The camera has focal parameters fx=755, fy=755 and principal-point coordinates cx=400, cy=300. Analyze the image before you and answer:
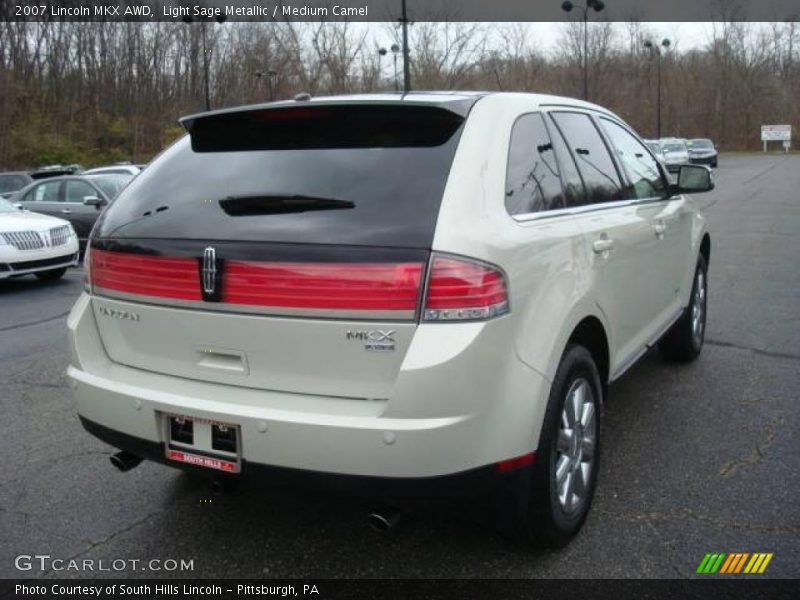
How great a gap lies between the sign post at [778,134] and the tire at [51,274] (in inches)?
2701

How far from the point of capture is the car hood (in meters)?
10.0

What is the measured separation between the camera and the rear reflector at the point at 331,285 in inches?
95.1

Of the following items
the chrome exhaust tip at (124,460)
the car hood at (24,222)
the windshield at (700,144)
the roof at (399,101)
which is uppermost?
the windshield at (700,144)

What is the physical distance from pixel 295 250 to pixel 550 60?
6808 cm

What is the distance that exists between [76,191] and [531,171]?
1287 cm

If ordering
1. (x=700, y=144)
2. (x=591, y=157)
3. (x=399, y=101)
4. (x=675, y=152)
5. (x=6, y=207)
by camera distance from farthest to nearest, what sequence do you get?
(x=700, y=144) < (x=675, y=152) < (x=6, y=207) < (x=591, y=157) < (x=399, y=101)

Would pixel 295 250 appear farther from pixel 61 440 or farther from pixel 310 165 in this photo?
pixel 61 440

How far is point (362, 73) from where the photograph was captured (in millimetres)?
48031

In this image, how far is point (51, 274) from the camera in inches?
426

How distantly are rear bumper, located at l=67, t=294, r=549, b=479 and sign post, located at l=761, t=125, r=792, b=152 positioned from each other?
7312cm

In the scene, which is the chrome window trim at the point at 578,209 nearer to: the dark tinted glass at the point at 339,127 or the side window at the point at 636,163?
the side window at the point at 636,163

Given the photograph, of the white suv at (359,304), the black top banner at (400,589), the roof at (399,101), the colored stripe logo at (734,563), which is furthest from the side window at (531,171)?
the colored stripe logo at (734,563)

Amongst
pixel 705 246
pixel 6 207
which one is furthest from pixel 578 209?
pixel 6 207

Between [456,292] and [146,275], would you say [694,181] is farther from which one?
[146,275]
